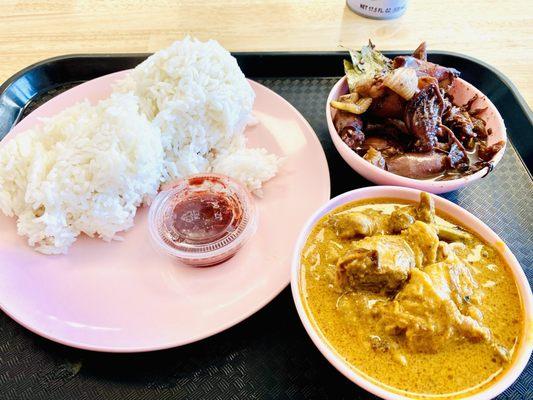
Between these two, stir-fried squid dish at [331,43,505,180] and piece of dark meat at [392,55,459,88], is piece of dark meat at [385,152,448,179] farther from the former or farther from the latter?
piece of dark meat at [392,55,459,88]

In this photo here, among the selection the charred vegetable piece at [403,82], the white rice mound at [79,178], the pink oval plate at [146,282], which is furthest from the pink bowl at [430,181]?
the white rice mound at [79,178]

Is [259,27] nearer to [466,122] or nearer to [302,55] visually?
[302,55]

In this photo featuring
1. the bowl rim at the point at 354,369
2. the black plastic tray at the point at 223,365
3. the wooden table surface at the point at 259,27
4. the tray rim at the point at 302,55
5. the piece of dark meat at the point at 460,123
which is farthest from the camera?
the wooden table surface at the point at 259,27

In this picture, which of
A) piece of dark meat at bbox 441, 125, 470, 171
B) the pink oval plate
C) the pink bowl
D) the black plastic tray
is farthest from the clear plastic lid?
piece of dark meat at bbox 441, 125, 470, 171

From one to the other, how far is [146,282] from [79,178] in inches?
20.4

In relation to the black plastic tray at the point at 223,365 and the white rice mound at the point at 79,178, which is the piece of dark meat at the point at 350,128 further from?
the white rice mound at the point at 79,178

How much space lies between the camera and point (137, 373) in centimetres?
138

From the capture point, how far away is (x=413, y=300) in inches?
46.9

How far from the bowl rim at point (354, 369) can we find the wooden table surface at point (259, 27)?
1576 millimetres

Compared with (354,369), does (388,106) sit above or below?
above

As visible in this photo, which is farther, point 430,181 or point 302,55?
point 302,55

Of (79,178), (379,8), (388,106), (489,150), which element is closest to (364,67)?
(388,106)

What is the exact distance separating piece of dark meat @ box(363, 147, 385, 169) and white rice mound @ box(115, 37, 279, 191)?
427mm

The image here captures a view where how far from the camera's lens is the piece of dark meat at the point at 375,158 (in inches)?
65.8
